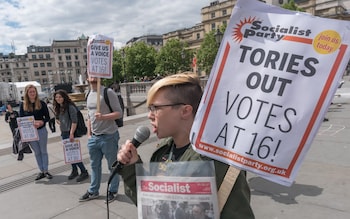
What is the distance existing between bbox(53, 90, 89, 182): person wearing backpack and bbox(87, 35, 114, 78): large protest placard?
1.50 m

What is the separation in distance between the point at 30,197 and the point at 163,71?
57.0 m

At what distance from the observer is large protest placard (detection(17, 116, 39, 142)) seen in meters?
5.44

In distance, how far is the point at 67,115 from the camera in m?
5.45

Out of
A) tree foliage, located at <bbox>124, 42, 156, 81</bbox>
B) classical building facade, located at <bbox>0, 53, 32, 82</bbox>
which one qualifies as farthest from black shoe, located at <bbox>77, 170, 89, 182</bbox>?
classical building facade, located at <bbox>0, 53, 32, 82</bbox>

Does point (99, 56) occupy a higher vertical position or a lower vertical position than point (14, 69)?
lower

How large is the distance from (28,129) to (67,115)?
2.66 ft

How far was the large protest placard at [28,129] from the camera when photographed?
17.9 feet

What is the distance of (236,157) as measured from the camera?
4.10ft

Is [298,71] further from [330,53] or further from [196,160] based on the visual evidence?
[196,160]

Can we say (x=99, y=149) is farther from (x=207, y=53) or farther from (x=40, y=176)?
(x=207, y=53)

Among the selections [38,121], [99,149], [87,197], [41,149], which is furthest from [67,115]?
[87,197]

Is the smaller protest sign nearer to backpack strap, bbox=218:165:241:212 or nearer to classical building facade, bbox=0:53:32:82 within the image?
backpack strap, bbox=218:165:241:212

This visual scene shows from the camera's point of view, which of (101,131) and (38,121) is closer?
(101,131)

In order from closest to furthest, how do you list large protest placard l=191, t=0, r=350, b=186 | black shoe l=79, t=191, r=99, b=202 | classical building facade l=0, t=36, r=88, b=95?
1. large protest placard l=191, t=0, r=350, b=186
2. black shoe l=79, t=191, r=99, b=202
3. classical building facade l=0, t=36, r=88, b=95
